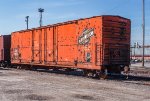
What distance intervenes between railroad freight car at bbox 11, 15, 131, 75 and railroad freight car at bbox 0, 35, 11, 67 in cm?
966

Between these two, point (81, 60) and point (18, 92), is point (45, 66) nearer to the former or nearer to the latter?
point (81, 60)

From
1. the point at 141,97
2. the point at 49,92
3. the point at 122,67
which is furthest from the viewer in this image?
the point at 122,67

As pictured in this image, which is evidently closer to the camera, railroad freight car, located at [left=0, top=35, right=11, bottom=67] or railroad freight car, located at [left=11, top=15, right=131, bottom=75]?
railroad freight car, located at [left=11, top=15, right=131, bottom=75]

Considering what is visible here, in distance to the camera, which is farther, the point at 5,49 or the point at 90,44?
the point at 5,49

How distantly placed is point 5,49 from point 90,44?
53.3 feet

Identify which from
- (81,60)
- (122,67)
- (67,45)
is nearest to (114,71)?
(122,67)

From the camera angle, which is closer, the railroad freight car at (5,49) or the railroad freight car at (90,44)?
the railroad freight car at (90,44)

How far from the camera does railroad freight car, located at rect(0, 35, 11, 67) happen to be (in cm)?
3378

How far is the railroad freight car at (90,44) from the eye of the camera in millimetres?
19291

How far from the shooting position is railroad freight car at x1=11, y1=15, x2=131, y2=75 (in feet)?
63.3

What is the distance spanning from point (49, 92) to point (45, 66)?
12.7 m

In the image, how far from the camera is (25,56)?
95.0 feet

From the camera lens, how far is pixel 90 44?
65.7ft

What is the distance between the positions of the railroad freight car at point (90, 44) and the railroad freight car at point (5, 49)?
380 inches
